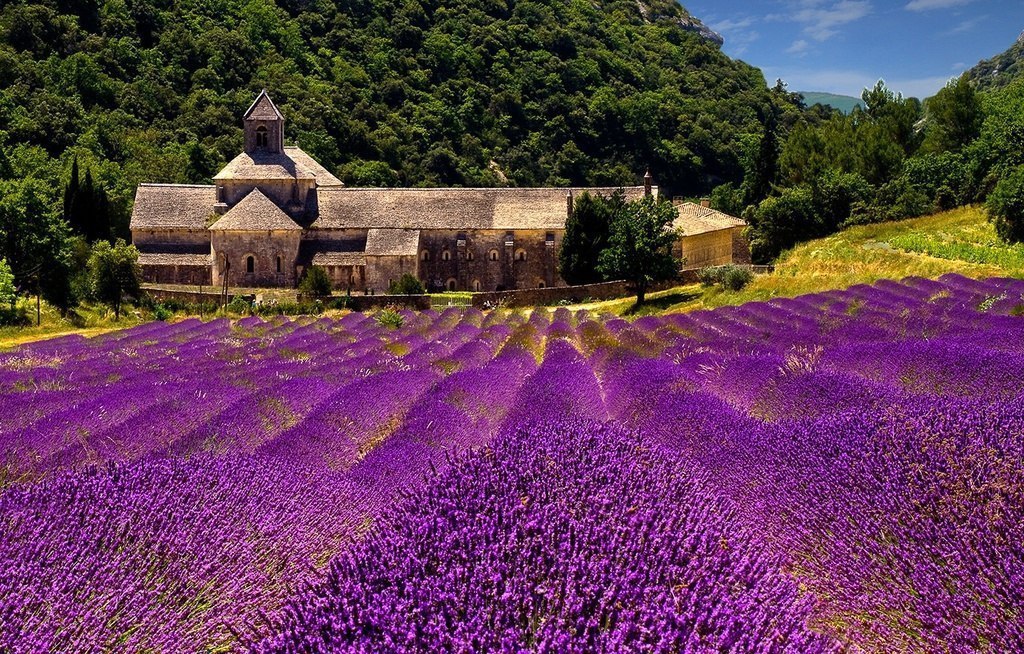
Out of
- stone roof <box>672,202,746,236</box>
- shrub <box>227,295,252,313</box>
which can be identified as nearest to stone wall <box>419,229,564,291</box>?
stone roof <box>672,202,746,236</box>

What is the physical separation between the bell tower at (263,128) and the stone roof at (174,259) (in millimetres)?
7938

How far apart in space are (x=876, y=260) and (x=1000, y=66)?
552 feet

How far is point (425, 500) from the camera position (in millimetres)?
3277

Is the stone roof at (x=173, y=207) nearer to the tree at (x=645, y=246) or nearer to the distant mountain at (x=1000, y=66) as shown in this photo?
the tree at (x=645, y=246)

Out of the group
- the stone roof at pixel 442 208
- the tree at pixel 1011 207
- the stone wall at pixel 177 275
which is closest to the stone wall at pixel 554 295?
the stone roof at pixel 442 208

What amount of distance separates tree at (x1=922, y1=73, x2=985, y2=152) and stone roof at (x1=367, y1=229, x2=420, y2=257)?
122 ft

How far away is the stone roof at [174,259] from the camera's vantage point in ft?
145

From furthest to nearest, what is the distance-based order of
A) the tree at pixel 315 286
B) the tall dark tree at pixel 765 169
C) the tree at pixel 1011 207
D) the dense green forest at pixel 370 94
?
the dense green forest at pixel 370 94
the tall dark tree at pixel 765 169
the tree at pixel 315 286
the tree at pixel 1011 207

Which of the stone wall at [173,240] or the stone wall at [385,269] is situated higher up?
the stone wall at [173,240]

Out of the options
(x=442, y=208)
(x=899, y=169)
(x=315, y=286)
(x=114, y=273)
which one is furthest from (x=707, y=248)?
(x=114, y=273)

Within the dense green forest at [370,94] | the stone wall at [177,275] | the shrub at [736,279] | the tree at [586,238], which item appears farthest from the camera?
the dense green forest at [370,94]

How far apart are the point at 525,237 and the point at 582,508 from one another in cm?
4412

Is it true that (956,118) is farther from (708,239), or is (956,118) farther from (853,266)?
(853,266)

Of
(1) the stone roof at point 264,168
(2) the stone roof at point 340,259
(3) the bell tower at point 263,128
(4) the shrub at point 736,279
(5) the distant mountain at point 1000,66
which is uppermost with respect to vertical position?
(5) the distant mountain at point 1000,66
